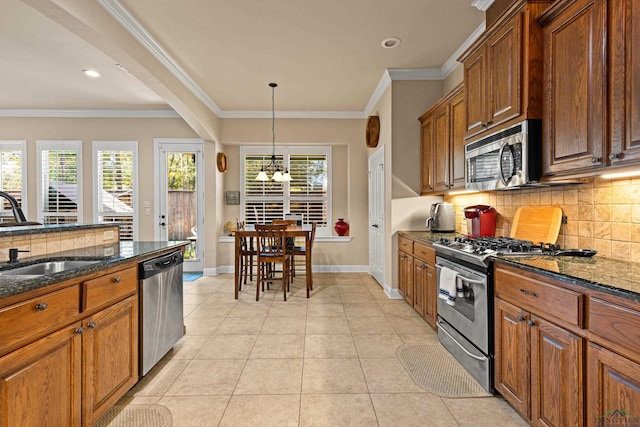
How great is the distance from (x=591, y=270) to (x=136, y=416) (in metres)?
2.54

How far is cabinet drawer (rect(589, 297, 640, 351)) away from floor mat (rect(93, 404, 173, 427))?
84.0 inches

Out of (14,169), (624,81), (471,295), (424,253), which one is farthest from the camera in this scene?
(14,169)

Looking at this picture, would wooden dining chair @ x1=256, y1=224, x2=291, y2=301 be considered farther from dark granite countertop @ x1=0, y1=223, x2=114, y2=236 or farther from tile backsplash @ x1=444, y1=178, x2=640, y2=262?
tile backsplash @ x1=444, y1=178, x2=640, y2=262

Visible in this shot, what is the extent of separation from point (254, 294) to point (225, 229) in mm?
1908

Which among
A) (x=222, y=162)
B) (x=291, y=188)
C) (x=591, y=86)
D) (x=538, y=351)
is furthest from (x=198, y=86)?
(x=538, y=351)

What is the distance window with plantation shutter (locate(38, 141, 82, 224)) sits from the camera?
5352 mm

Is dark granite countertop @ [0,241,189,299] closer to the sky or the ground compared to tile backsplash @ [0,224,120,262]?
closer to the ground

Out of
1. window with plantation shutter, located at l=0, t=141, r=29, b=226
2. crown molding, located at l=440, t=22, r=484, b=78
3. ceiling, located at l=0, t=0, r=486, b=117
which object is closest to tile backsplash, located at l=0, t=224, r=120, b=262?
ceiling, located at l=0, t=0, r=486, b=117

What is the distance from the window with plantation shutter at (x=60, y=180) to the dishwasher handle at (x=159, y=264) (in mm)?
4183

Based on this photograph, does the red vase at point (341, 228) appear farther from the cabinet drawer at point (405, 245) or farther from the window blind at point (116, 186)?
the window blind at point (116, 186)

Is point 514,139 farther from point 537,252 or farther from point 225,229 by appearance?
point 225,229

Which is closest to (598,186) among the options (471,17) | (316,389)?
(471,17)

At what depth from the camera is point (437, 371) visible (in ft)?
7.42

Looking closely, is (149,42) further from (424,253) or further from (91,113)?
(424,253)
